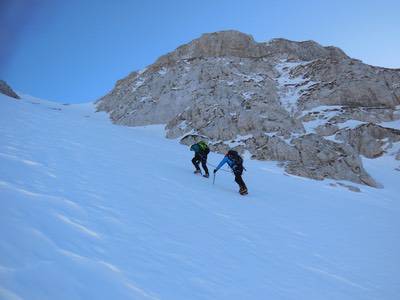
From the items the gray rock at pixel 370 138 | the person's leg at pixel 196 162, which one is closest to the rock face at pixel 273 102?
the gray rock at pixel 370 138

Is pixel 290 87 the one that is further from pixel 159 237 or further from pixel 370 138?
pixel 159 237

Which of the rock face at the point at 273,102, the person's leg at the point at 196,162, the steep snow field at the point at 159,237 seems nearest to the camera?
the steep snow field at the point at 159,237

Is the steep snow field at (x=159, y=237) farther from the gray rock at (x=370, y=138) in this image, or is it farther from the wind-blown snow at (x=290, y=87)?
the wind-blown snow at (x=290, y=87)

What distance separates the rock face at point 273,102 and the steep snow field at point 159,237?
1370cm

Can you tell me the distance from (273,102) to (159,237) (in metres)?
41.2

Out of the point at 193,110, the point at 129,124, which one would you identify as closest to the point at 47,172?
the point at 193,110

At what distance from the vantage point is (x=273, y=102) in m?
45.5

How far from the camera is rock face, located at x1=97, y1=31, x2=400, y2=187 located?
95.1 ft

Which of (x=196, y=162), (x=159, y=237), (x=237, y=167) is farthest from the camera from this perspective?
(x=196, y=162)

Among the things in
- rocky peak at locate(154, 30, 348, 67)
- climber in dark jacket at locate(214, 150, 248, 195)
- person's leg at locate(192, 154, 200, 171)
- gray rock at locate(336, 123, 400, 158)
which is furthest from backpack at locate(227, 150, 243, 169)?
rocky peak at locate(154, 30, 348, 67)

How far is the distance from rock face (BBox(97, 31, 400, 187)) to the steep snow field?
13696 mm

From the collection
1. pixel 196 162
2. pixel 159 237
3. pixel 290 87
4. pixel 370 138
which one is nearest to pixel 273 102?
pixel 370 138

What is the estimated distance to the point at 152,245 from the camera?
20.1 ft

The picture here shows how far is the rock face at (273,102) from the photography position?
2900 centimetres
